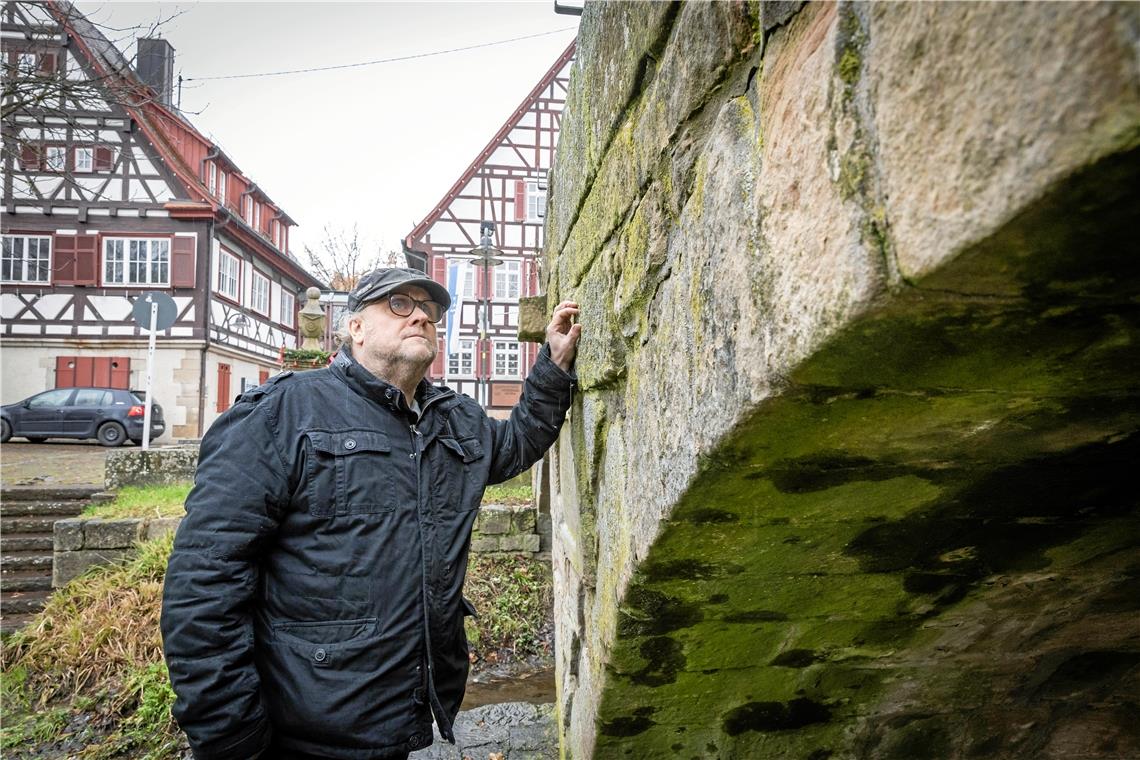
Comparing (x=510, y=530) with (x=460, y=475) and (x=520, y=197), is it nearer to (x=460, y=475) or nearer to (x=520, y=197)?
(x=460, y=475)

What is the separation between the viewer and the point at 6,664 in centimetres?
490

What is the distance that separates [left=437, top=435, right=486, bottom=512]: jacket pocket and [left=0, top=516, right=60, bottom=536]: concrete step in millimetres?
6605

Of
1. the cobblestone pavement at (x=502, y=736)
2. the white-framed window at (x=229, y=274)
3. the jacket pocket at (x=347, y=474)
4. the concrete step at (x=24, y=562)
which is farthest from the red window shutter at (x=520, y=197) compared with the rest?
the jacket pocket at (x=347, y=474)

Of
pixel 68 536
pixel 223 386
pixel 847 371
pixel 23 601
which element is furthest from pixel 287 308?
pixel 847 371

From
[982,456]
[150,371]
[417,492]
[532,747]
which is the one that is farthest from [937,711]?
[150,371]

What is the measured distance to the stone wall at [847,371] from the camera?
52cm

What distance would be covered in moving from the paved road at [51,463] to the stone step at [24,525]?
2.95 feet

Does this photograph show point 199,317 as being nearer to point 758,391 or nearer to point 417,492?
point 417,492

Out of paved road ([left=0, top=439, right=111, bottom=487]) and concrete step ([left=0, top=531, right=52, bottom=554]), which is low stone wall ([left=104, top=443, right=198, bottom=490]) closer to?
concrete step ([left=0, top=531, right=52, bottom=554])

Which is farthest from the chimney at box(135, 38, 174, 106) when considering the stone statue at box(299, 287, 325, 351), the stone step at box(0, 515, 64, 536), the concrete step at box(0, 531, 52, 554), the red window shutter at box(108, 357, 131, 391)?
the concrete step at box(0, 531, 52, 554)

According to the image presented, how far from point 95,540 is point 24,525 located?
187 centimetres

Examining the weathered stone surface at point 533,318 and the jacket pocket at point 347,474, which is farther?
the weathered stone surface at point 533,318

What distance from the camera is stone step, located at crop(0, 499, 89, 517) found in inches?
281

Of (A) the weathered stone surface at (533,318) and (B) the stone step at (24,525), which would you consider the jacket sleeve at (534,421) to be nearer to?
(A) the weathered stone surface at (533,318)
